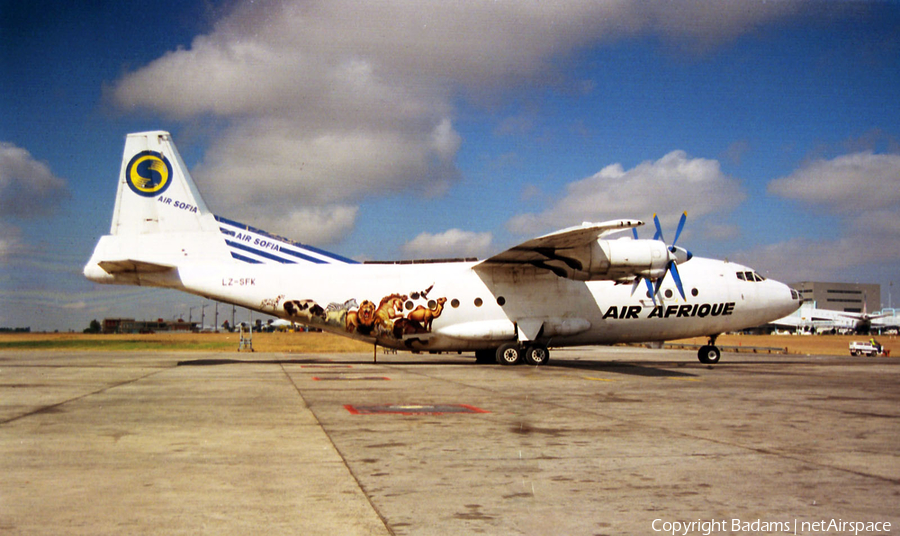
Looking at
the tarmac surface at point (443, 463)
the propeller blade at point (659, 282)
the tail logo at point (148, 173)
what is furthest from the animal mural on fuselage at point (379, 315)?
the tarmac surface at point (443, 463)

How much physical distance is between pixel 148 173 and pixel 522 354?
649 inches

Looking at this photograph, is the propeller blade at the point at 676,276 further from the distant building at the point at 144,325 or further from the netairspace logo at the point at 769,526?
the distant building at the point at 144,325

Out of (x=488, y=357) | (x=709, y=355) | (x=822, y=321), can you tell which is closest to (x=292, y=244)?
(x=488, y=357)

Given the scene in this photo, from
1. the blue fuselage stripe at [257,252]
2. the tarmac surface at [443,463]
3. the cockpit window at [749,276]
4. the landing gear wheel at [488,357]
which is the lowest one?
the tarmac surface at [443,463]

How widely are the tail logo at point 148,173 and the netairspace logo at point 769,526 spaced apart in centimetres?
2384

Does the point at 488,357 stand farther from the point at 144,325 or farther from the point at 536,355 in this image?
the point at 144,325

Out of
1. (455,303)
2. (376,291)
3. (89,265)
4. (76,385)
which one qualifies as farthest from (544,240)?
(89,265)

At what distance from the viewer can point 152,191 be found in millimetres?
24391

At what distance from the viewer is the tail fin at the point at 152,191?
79.3 ft

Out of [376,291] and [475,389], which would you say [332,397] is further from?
[376,291]

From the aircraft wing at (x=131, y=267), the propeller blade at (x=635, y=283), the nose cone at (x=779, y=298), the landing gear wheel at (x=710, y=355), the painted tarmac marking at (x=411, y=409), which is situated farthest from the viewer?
the nose cone at (x=779, y=298)

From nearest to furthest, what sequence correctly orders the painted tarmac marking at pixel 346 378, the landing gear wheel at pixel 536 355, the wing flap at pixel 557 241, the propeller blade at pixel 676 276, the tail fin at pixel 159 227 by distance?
the painted tarmac marking at pixel 346 378 → the wing flap at pixel 557 241 → the tail fin at pixel 159 227 → the propeller blade at pixel 676 276 → the landing gear wheel at pixel 536 355

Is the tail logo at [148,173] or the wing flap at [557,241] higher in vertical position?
the tail logo at [148,173]

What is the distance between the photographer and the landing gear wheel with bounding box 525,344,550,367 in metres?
26.0
